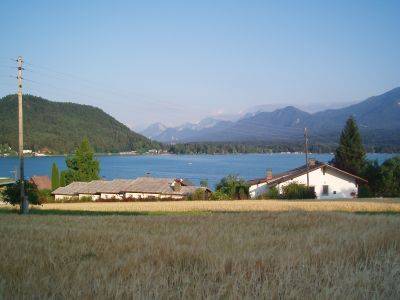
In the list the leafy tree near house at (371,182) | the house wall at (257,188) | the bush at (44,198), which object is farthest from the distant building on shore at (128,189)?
the leafy tree near house at (371,182)

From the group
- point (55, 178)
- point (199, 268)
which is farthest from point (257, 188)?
point (199, 268)

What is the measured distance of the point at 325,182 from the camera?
66562mm

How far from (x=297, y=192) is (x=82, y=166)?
5668 cm

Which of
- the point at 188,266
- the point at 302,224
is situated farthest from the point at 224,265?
the point at 302,224

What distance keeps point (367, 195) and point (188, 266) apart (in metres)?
65.3

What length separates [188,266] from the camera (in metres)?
7.19

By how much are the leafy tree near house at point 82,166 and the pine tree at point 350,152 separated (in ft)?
158

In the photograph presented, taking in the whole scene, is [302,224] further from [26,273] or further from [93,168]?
[93,168]

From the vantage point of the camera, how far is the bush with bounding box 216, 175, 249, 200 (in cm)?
6049

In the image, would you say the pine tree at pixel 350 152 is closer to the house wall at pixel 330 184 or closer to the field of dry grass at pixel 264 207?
the house wall at pixel 330 184

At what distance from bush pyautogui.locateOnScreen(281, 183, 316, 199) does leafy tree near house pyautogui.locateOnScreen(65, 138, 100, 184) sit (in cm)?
5382

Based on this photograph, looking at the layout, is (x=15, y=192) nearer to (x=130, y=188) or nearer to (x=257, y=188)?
(x=257, y=188)

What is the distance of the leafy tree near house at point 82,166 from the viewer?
10109 centimetres

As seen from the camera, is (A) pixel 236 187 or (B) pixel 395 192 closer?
(A) pixel 236 187
